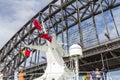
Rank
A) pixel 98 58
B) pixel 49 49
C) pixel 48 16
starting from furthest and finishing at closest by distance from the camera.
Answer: pixel 48 16, pixel 98 58, pixel 49 49

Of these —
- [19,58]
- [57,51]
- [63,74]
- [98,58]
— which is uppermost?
[19,58]

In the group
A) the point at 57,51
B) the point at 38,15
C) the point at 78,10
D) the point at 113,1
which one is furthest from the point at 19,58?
the point at 57,51

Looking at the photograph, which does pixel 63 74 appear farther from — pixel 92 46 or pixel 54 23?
pixel 54 23

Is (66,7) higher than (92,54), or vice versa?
(66,7)

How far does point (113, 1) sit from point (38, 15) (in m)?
21.2

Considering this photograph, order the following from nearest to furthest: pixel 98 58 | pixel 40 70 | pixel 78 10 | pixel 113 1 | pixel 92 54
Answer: pixel 92 54, pixel 98 58, pixel 113 1, pixel 78 10, pixel 40 70

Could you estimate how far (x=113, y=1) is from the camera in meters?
43.5

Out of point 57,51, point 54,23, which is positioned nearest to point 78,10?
point 54,23

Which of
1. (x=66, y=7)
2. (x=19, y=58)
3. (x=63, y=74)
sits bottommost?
(x=63, y=74)

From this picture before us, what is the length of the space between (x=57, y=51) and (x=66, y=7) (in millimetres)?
32815

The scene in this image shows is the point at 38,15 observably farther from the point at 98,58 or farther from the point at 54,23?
the point at 98,58

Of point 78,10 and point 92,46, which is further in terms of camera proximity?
point 78,10

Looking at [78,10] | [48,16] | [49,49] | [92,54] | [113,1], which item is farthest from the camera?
[48,16]

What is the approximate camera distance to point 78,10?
4762 cm
